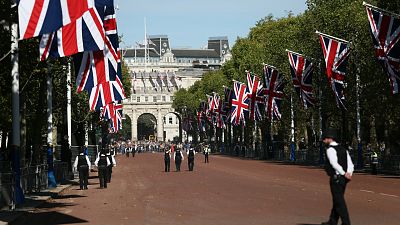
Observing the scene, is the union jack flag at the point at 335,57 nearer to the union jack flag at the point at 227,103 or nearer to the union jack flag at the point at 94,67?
the union jack flag at the point at 94,67

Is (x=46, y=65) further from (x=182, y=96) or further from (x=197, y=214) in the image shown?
(x=182, y=96)

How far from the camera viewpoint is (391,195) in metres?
26.1

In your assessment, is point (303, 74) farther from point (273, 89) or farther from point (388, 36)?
point (388, 36)

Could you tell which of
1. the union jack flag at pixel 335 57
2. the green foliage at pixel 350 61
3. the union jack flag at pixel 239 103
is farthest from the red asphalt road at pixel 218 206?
the union jack flag at pixel 239 103

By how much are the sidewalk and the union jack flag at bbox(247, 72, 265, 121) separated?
3507cm

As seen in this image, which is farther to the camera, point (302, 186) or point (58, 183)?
point (58, 183)

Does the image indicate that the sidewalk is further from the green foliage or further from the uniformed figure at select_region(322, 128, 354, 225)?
the green foliage

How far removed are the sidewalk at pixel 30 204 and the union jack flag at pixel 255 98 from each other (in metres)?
35.1

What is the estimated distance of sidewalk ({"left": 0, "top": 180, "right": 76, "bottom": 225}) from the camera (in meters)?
20.0

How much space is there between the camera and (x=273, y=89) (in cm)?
6178

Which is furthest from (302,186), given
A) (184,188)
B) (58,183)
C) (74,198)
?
(58,183)

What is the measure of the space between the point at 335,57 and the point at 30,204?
2276 cm

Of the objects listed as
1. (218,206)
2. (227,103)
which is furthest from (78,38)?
(227,103)

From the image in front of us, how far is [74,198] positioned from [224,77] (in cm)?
9472
